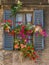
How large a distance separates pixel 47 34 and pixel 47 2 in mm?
925

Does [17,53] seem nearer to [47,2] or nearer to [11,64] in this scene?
[11,64]

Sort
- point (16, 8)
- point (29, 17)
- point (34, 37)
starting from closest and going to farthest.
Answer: point (16, 8)
point (34, 37)
point (29, 17)

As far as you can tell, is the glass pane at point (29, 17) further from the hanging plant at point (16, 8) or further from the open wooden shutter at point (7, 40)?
the open wooden shutter at point (7, 40)

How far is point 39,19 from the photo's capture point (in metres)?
9.45

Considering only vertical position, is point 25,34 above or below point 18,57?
above

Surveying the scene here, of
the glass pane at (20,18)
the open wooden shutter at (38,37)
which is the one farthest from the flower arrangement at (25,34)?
the glass pane at (20,18)

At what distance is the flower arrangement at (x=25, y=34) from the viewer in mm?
9266

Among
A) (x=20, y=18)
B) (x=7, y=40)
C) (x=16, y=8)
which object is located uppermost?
(x=16, y=8)

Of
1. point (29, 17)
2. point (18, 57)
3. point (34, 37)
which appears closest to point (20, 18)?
point (29, 17)

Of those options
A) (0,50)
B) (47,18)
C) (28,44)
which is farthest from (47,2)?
(0,50)

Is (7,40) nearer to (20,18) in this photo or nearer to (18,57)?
(18,57)

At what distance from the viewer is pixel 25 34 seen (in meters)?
9.39

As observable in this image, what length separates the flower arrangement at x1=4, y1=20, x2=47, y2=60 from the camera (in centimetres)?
927

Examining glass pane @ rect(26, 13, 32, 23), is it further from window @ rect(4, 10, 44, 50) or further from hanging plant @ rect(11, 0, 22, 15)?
hanging plant @ rect(11, 0, 22, 15)
